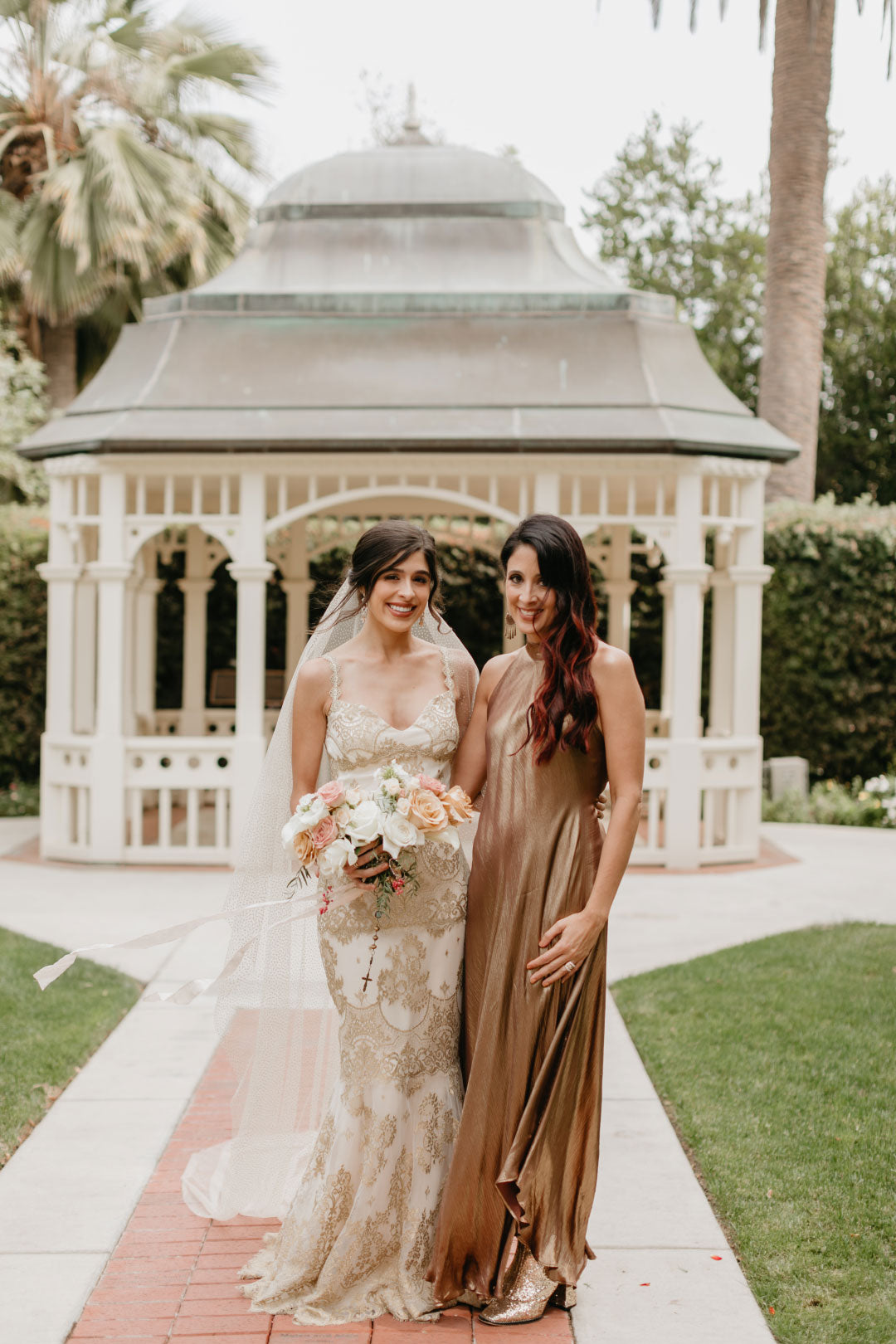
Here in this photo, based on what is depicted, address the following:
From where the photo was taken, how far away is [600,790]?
3641 millimetres

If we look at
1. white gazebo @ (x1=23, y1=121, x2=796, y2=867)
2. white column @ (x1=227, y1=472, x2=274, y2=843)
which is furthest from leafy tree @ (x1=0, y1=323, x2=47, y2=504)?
white column @ (x1=227, y1=472, x2=274, y2=843)

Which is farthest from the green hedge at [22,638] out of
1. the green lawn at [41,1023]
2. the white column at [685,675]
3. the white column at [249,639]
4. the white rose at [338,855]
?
the white rose at [338,855]

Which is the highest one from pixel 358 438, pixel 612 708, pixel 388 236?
pixel 388 236

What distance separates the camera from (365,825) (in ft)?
11.1

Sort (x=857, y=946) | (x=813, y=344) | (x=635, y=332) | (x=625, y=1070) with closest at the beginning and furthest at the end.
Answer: (x=625, y=1070) < (x=857, y=946) < (x=635, y=332) < (x=813, y=344)

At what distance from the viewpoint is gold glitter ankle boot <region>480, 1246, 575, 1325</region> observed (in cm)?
351

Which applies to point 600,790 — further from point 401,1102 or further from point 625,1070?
point 625,1070

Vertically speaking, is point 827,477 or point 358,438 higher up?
point 827,477

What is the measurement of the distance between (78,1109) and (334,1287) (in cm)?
198

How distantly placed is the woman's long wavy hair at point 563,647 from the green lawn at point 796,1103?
160 centimetres

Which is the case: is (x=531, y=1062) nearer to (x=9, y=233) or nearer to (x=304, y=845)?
(x=304, y=845)

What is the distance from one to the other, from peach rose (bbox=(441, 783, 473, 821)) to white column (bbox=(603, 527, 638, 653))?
9.57 meters

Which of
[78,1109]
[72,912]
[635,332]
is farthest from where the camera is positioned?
[635,332]

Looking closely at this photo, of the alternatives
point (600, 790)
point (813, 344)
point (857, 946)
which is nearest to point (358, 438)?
point (857, 946)
